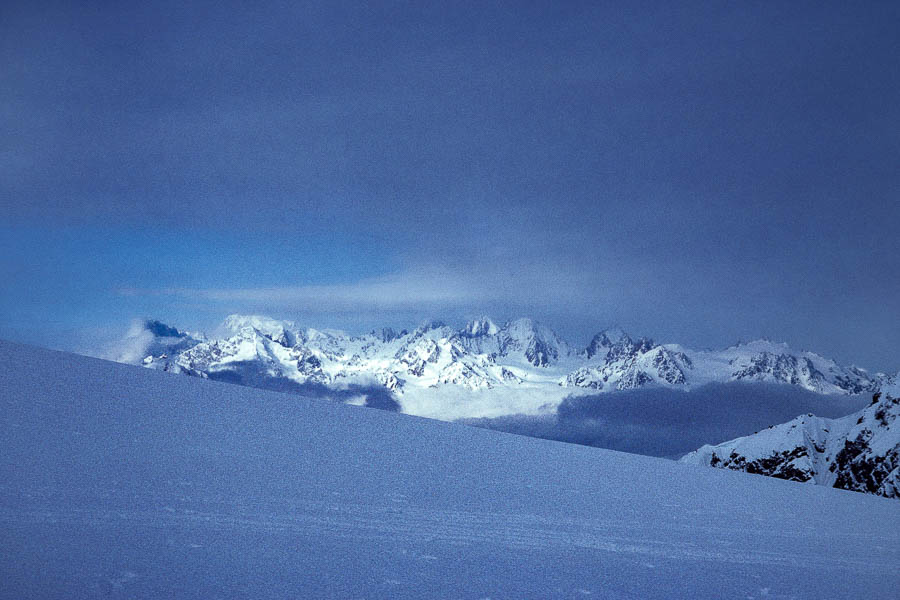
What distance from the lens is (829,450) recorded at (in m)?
109

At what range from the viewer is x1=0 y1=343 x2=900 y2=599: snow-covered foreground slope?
890 cm

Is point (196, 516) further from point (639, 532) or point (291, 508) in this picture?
point (639, 532)

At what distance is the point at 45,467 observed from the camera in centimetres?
1219

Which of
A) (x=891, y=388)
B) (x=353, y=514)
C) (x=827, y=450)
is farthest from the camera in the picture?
(x=827, y=450)

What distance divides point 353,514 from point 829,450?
122670 mm

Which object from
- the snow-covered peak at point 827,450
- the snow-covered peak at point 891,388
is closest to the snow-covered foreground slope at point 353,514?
the snow-covered peak at point 827,450

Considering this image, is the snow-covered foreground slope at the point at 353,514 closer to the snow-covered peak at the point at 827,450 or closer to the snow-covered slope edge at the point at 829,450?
the snow-covered peak at the point at 827,450

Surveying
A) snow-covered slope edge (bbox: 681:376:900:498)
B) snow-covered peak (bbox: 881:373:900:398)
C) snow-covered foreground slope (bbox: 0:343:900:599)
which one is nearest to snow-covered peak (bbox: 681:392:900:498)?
snow-covered slope edge (bbox: 681:376:900:498)

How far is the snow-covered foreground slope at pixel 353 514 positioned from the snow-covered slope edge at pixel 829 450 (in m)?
70.1

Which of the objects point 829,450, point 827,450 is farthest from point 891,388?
point 827,450

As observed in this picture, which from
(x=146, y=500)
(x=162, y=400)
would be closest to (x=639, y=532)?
(x=146, y=500)

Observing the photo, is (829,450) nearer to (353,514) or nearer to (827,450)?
(827,450)

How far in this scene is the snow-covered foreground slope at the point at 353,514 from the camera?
29.2ft

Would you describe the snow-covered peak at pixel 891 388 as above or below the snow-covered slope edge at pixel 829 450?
above
